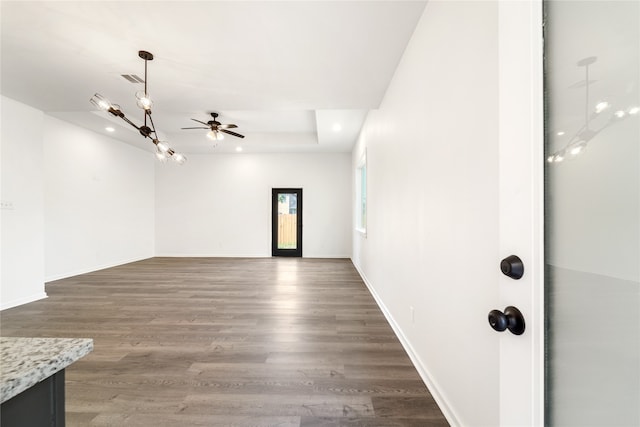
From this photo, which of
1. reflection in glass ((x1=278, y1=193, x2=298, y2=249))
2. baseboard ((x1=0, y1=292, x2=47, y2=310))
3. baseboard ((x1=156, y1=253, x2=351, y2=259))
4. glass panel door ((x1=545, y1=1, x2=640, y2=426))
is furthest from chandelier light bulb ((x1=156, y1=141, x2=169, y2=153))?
baseboard ((x1=156, y1=253, x2=351, y2=259))

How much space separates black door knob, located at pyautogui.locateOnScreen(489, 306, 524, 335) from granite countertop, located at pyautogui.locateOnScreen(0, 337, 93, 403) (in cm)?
98

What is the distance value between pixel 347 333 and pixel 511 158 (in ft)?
8.07

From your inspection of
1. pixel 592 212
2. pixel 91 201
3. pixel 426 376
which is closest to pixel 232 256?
pixel 91 201

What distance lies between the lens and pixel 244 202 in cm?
760

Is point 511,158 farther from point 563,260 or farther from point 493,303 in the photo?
point 493,303

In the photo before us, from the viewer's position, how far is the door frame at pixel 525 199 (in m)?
0.62

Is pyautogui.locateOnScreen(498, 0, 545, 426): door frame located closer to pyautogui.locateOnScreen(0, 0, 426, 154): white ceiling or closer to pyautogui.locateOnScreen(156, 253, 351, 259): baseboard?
pyautogui.locateOnScreen(0, 0, 426, 154): white ceiling

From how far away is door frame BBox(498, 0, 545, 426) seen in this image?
24.5 inches

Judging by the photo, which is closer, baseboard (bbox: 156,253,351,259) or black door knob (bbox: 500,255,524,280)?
black door knob (bbox: 500,255,524,280)

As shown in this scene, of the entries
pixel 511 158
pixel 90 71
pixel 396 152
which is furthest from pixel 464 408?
pixel 90 71

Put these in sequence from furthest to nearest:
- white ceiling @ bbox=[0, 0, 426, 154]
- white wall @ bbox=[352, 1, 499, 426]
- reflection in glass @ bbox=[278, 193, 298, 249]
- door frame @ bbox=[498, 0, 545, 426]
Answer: reflection in glass @ bbox=[278, 193, 298, 249] < white ceiling @ bbox=[0, 0, 426, 154] < white wall @ bbox=[352, 1, 499, 426] < door frame @ bbox=[498, 0, 545, 426]

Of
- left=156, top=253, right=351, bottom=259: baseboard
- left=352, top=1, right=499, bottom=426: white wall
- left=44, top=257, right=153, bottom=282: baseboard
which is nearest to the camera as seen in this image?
left=352, top=1, right=499, bottom=426: white wall

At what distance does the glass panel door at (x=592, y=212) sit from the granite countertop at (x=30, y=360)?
114 cm

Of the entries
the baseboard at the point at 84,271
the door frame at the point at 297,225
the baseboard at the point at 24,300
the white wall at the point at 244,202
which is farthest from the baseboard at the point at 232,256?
the baseboard at the point at 24,300
